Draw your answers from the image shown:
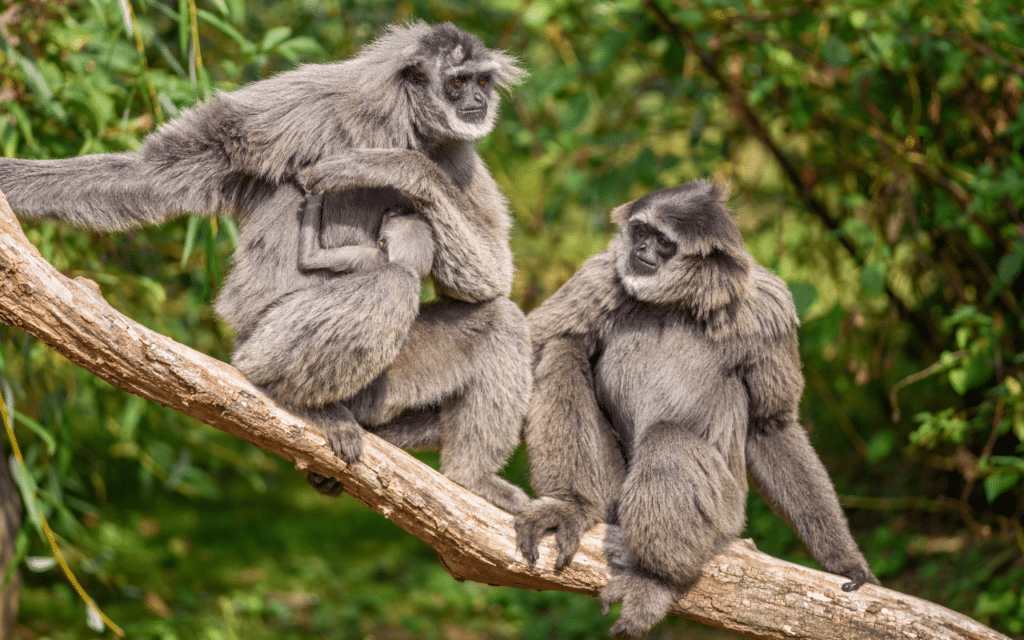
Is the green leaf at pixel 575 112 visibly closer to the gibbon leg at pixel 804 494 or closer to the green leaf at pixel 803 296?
the green leaf at pixel 803 296

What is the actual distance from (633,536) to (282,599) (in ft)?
15.4

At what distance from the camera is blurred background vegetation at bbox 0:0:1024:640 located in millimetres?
4840

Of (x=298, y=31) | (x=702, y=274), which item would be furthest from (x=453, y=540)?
(x=298, y=31)

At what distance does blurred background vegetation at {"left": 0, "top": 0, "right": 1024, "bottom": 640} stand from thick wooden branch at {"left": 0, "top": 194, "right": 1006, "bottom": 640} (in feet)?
3.55

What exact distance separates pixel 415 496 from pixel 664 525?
1.03 metres

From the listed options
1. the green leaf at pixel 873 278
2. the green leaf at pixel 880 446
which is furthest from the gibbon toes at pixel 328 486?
the green leaf at pixel 880 446

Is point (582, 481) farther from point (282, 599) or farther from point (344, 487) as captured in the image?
point (282, 599)

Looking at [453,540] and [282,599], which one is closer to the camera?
[453,540]

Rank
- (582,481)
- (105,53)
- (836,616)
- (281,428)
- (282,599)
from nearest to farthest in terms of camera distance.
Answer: (281,428), (836,616), (582,481), (105,53), (282,599)

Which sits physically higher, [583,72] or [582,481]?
[583,72]

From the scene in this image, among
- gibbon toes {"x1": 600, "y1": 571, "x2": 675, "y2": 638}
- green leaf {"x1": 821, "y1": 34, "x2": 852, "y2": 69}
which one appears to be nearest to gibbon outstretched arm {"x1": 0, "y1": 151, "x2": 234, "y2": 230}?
gibbon toes {"x1": 600, "y1": 571, "x2": 675, "y2": 638}

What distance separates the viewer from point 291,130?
11.8ft

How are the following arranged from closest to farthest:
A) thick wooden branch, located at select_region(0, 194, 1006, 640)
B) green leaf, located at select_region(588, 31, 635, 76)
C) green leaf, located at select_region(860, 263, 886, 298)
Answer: thick wooden branch, located at select_region(0, 194, 1006, 640) → green leaf, located at select_region(860, 263, 886, 298) → green leaf, located at select_region(588, 31, 635, 76)

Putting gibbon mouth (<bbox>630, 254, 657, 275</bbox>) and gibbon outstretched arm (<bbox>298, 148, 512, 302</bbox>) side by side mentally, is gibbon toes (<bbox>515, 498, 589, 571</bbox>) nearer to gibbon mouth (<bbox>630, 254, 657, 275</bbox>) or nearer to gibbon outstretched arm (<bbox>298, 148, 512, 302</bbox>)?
gibbon outstretched arm (<bbox>298, 148, 512, 302</bbox>)
